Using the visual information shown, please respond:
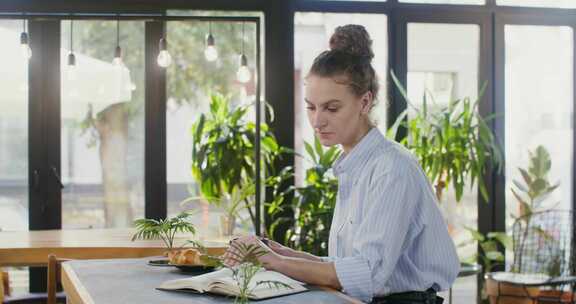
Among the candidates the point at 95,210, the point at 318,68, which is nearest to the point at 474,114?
the point at 95,210

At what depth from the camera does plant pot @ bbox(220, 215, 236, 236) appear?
19.1 ft

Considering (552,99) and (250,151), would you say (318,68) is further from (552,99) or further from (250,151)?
(552,99)

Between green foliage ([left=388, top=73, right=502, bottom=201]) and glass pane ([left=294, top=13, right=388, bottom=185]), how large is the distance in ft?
1.19

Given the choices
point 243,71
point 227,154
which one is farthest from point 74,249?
point 243,71

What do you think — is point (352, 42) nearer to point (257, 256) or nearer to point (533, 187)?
point (257, 256)

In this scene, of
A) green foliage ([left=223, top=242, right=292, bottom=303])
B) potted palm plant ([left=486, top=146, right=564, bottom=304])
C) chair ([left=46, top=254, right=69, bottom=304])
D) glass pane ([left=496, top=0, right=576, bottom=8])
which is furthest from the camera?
glass pane ([left=496, top=0, right=576, bottom=8])

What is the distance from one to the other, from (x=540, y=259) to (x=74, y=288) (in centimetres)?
422

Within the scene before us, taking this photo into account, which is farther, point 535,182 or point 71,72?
point 535,182

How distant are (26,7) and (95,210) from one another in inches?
55.0

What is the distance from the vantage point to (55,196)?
5789mm

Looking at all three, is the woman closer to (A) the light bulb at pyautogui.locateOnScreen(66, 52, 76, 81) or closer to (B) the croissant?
(B) the croissant

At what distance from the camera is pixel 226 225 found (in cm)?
585

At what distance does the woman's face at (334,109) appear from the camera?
7.91 feet

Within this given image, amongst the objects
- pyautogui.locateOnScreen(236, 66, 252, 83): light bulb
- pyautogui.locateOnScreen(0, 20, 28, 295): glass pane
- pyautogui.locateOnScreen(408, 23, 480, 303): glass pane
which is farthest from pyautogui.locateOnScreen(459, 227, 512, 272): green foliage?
pyautogui.locateOnScreen(0, 20, 28, 295): glass pane
